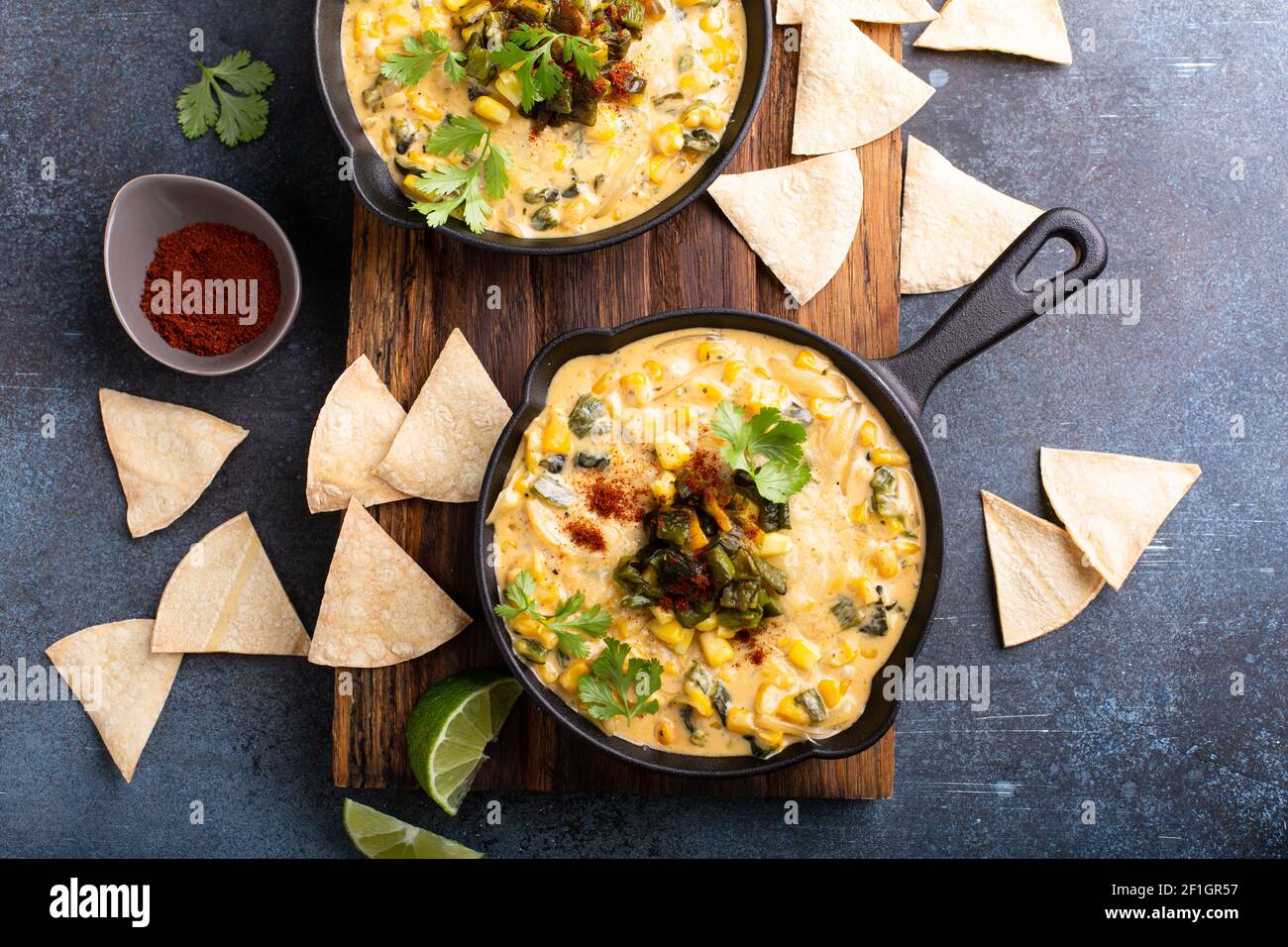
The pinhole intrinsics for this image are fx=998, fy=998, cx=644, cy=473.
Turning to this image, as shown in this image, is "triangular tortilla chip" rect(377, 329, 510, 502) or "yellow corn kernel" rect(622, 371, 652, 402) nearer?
"yellow corn kernel" rect(622, 371, 652, 402)

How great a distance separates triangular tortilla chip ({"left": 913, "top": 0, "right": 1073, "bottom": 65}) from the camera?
4328 millimetres

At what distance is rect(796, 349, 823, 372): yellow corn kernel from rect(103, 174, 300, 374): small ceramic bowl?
2.11 metres

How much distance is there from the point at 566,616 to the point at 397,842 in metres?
A: 1.45

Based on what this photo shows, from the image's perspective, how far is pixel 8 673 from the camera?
4.35 meters

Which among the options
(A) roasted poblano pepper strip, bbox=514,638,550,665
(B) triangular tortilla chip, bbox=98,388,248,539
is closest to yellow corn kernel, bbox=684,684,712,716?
(A) roasted poblano pepper strip, bbox=514,638,550,665

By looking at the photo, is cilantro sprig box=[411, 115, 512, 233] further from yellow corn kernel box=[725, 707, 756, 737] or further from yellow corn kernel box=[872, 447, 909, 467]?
yellow corn kernel box=[725, 707, 756, 737]

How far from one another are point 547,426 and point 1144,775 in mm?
2977

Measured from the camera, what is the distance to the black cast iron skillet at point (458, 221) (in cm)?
365

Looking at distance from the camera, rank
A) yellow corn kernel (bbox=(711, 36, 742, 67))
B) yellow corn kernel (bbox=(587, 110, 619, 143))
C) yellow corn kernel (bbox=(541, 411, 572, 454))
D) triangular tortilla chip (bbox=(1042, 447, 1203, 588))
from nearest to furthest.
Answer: yellow corn kernel (bbox=(541, 411, 572, 454))
yellow corn kernel (bbox=(587, 110, 619, 143))
yellow corn kernel (bbox=(711, 36, 742, 67))
triangular tortilla chip (bbox=(1042, 447, 1203, 588))

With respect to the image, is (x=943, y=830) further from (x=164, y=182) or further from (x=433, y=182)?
(x=164, y=182)

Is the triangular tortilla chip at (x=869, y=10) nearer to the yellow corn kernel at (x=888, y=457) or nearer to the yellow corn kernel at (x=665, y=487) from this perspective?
the yellow corn kernel at (x=888, y=457)

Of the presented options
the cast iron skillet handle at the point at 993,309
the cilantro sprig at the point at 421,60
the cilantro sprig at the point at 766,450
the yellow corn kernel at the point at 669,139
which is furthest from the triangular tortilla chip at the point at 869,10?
the cilantro sprig at the point at 766,450

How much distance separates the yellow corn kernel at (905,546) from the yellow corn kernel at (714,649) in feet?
2.27
